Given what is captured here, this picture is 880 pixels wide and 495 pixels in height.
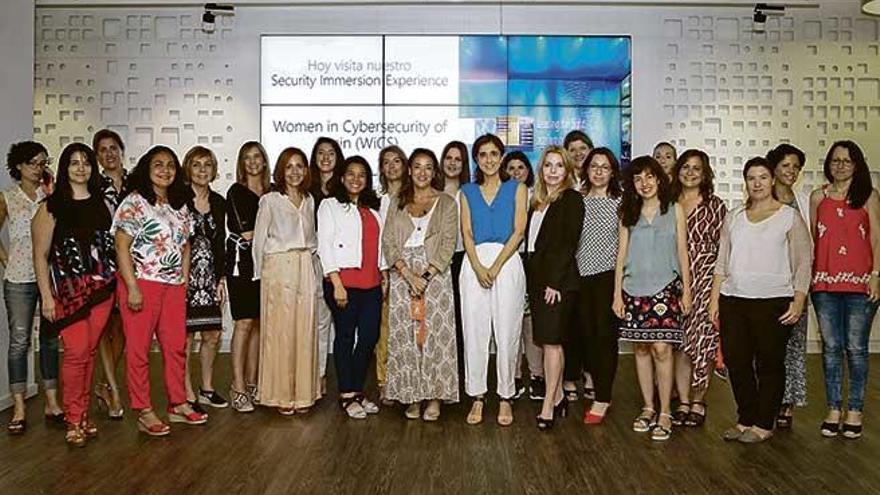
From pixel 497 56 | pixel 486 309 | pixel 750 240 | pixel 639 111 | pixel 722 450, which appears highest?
pixel 497 56

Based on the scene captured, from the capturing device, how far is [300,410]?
5.49 metres

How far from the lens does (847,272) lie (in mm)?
4844

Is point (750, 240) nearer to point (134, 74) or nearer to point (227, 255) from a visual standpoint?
point (227, 255)

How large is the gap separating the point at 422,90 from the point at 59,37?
11.6ft

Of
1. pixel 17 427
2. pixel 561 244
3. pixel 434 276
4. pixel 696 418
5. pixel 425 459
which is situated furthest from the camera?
pixel 434 276

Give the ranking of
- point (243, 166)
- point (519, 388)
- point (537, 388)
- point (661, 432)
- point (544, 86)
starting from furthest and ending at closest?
point (544, 86)
point (519, 388)
point (537, 388)
point (243, 166)
point (661, 432)

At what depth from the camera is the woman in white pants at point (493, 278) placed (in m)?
5.15

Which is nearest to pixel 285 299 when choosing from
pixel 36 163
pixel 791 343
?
pixel 36 163

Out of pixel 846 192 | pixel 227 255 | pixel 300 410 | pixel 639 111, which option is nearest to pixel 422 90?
pixel 639 111

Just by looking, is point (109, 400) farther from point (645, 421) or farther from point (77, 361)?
point (645, 421)

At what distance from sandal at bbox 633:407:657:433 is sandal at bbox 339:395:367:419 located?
166cm

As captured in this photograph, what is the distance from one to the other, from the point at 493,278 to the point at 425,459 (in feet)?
4.02

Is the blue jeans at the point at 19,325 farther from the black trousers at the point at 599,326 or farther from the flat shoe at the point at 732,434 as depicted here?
the flat shoe at the point at 732,434

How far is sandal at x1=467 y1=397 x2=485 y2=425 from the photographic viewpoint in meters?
5.20
